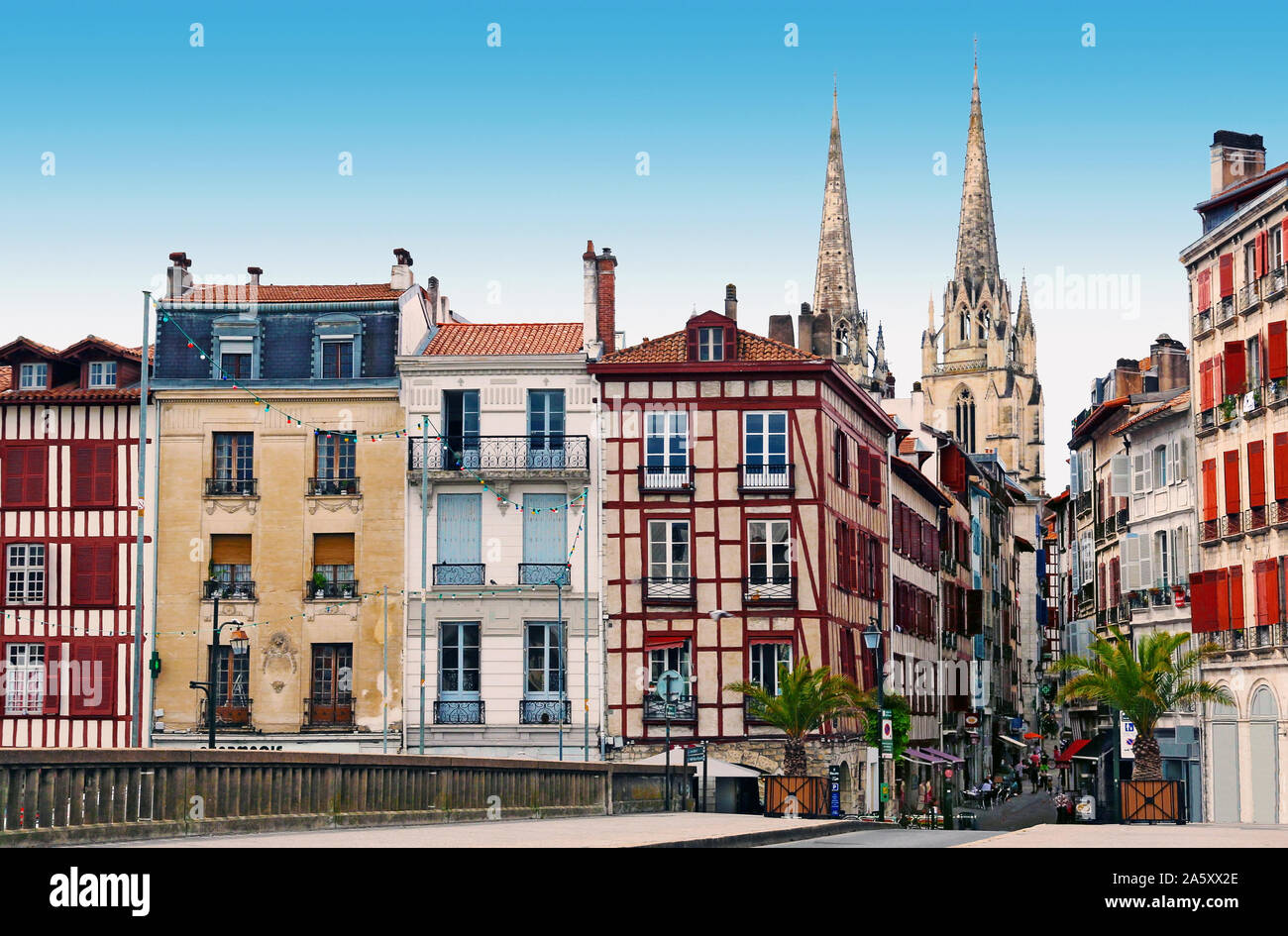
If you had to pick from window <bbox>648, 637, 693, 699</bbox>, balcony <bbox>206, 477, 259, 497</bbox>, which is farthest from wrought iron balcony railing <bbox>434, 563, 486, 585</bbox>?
balcony <bbox>206, 477, 259, 497</bbox>

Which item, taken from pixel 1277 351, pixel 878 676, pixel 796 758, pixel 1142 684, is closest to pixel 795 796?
pixel 796 758

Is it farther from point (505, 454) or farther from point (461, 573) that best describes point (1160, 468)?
point (461, 573)

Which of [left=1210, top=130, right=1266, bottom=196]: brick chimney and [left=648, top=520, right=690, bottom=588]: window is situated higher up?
[left=1210, top=130, right=1266, bottom=196]: brick chimney

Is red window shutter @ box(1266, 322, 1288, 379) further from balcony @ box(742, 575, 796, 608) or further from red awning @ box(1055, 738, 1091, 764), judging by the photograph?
red awning @ box(1055, 738, 1091, 764)

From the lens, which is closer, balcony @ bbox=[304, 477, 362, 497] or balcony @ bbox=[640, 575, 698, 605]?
balcony @ bbox=[640, 575, 698, 605]

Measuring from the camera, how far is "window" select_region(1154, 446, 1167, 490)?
2238 inches

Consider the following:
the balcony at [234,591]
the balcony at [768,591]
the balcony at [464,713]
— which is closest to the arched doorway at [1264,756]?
the balcony at [768,591]

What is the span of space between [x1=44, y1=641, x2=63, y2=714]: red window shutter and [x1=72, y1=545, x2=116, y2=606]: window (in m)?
1.39

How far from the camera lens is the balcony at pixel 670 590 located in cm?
5194

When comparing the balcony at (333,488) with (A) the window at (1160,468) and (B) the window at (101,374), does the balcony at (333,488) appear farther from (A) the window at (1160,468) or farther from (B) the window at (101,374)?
(A) the window at (1160,468)

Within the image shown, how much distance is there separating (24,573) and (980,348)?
424ft

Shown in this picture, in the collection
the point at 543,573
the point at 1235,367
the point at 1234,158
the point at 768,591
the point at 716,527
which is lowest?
the point at 768,591

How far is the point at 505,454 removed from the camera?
173 feet

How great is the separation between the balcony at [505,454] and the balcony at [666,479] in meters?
1.61
